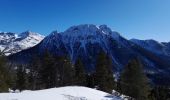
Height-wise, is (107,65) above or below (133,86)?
above

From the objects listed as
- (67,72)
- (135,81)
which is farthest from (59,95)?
(67,72)

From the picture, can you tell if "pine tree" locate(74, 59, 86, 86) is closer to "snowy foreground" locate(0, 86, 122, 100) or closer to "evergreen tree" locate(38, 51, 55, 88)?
Result: "evergreen tree" locate(38, 51, 55, 88)

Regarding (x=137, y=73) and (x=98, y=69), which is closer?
(x=137, y=73)

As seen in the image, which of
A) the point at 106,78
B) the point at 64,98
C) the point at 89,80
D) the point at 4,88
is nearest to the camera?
the point at 64,98

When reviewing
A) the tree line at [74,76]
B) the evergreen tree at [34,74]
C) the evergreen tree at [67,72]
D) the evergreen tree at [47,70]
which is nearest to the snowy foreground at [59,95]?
the tree line at [74,76]

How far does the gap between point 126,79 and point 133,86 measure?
1973mm

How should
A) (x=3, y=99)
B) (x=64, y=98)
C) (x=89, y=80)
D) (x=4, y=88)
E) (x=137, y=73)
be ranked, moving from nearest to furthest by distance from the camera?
1. (x=3, y=99)
2. (x=64, y=98)
3. (x=4, y=88)
4. (x=137, y=73)
5. (x=89, y=80)

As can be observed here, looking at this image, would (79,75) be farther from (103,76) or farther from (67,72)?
(103,76)

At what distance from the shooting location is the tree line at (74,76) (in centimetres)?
5859

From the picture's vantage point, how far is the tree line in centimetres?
5859

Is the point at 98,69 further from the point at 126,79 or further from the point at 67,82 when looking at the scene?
the point at 67,82

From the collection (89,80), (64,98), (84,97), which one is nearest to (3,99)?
(64,98)

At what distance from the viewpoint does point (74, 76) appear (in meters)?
79.3

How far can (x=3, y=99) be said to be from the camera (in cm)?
2767
